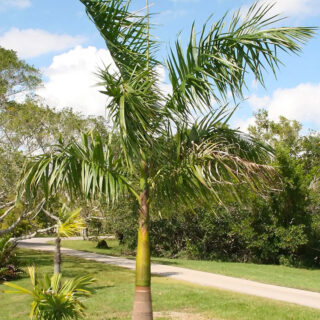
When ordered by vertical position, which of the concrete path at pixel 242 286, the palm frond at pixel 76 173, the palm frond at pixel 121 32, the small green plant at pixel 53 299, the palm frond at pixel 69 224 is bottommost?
the concrete path at pixel 242 286

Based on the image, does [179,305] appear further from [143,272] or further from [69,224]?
[143,272]

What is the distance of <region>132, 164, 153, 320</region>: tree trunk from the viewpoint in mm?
5148

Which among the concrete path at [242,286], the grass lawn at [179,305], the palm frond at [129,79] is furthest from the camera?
the concrete path at [242,286]

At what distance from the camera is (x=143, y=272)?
5.22 metres

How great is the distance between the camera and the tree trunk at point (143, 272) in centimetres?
515

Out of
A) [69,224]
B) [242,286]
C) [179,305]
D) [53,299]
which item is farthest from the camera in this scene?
[242,286]

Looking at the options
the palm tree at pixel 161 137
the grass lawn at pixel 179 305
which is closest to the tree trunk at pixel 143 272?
the palm tree at pixel 161 137

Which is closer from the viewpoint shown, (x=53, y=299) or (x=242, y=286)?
(x=53, y=299)

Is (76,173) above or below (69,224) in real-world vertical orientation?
above

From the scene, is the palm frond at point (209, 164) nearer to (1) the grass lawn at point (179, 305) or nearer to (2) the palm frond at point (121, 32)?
(2) the palm frond at point (121, 32)

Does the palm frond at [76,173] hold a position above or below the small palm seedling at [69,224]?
above

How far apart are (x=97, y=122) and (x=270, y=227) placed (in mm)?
9064

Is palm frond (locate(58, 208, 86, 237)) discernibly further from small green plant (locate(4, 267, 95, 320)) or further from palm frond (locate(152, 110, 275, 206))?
palm frond (locate(152, 110, 275, 206))

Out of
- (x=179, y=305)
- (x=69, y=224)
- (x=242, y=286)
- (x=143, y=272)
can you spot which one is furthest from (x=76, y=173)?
(x=242, y=286)
